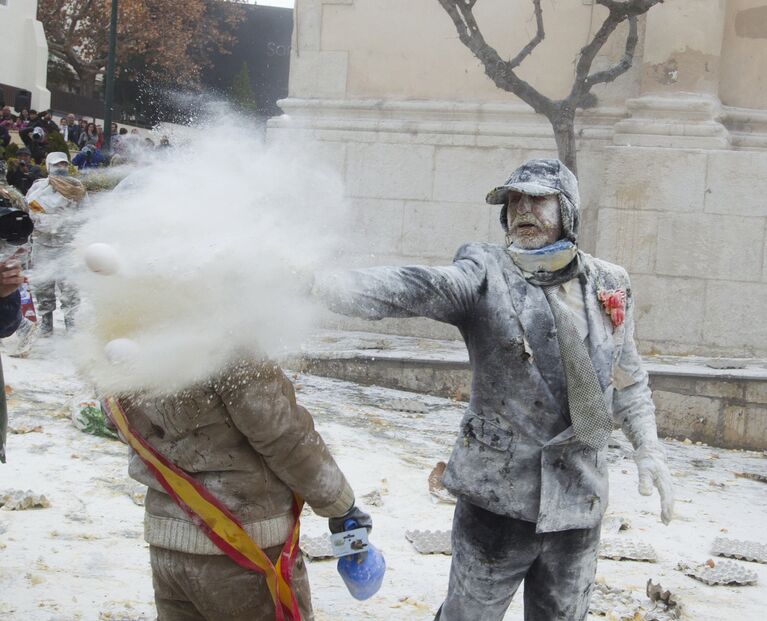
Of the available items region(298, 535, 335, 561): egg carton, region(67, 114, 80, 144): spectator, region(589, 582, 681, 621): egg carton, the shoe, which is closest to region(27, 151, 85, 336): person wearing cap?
the shoe

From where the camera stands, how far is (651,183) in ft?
33.2

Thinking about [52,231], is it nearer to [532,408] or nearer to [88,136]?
[532,408]

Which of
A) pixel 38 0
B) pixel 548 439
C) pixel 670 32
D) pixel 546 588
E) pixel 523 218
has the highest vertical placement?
pixel 38 0

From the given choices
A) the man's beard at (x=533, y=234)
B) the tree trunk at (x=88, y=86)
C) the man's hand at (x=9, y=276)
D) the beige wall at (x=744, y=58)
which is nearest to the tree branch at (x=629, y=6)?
the beige wall at (x=744, y=58)

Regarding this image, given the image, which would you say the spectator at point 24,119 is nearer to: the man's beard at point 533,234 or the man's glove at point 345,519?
the man's beard at point 533,234

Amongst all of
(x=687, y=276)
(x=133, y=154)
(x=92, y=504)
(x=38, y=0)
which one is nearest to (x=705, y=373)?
(x=687, y=276)

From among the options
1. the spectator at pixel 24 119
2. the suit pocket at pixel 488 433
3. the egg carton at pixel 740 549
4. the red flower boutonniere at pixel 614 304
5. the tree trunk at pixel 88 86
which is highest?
the tree trunk at pixel 88 86

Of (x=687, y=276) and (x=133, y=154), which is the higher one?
(x=133, y=154)

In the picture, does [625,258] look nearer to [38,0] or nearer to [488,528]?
[488,528]

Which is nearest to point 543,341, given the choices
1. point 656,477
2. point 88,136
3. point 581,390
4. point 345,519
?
point 581,390

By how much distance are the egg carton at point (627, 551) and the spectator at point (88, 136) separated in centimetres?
1829

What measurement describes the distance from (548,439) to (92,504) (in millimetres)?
3217

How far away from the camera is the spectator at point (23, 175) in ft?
44.5

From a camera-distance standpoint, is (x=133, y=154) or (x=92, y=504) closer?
(x=133, y=154)
